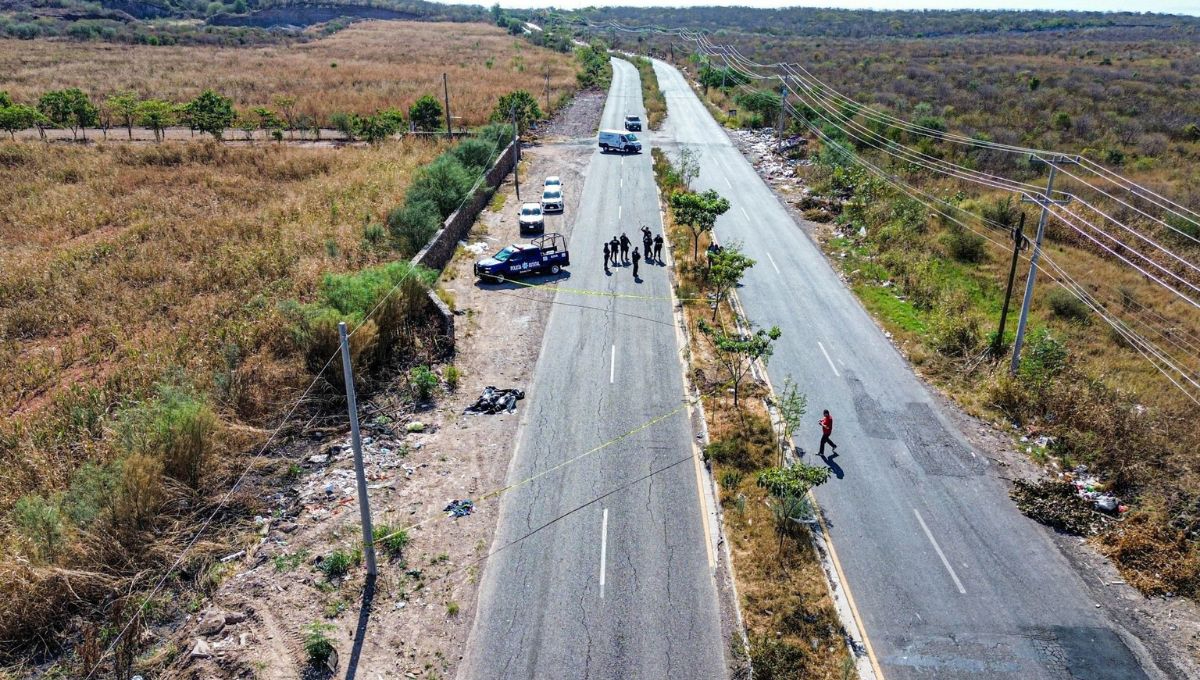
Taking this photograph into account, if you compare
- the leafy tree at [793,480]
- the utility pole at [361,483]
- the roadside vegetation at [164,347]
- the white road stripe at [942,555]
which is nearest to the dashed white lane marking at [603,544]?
the leafy tree at [793,480]

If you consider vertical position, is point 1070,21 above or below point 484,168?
above

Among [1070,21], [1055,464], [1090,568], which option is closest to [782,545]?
[1090,568]

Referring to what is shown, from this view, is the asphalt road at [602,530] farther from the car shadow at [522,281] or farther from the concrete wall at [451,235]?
the concrete wall at [451,235]

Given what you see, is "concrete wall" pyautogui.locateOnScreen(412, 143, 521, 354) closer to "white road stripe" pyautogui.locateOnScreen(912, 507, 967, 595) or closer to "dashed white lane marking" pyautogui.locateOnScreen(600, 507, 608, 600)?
"dashed white lane marking" pyautogui.locateOnScreen(600, 507, 608, 600)

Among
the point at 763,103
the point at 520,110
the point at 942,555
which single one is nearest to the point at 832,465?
the point at 942,555

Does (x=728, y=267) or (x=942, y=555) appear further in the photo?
(x=728, y=267)

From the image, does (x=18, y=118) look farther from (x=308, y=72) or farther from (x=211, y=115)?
(x=308, y=72)

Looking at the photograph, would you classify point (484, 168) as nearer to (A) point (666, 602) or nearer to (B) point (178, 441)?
(B) point (178, 441)
